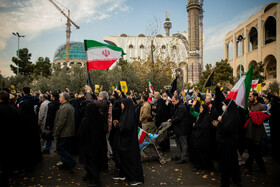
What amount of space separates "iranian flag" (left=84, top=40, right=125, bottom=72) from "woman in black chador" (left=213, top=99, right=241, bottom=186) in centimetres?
368

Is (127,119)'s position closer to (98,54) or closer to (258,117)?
(98,54)

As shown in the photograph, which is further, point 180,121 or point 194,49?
point 194,49

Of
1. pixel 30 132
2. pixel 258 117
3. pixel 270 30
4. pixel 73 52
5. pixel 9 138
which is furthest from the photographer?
pixel 73 52

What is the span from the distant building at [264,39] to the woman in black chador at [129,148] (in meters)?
27.0

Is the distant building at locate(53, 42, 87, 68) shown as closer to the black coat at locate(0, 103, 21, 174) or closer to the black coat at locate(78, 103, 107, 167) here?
the black coat at locate(78, 103, 107, 167)

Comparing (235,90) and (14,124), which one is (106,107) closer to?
(14,124)

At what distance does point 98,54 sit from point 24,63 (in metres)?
41.7

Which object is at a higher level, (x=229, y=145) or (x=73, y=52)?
(x=73, y=52)

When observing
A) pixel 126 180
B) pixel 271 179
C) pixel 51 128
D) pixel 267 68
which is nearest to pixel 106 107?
pixel 126 180

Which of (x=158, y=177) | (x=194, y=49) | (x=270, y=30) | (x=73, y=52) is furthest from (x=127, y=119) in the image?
(x=73, y=52)

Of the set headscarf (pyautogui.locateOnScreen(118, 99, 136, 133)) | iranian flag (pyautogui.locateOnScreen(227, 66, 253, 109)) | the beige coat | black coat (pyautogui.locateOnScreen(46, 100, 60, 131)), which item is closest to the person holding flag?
iranian flag (pyautogui.locateOnScreen(227, 66, 253, 109))

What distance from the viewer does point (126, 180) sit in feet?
15.4

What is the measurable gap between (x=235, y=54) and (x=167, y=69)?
26.7m

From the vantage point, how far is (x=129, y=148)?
14.9 feet
